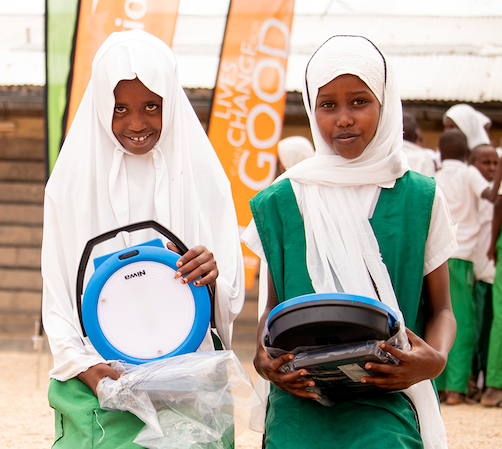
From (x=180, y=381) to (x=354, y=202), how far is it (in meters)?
0.79

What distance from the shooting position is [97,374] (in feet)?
7.00

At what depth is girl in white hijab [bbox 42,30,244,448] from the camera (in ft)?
7.79

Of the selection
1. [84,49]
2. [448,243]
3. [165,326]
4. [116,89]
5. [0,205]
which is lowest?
[0,205]

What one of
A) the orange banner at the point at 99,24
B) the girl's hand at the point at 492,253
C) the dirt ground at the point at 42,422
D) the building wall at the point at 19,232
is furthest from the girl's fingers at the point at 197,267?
the building wall at the point at 19,232

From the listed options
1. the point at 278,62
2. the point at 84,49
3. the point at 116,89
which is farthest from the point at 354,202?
the point at 278,62

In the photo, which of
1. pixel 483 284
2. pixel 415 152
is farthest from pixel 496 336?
pixel 415 152

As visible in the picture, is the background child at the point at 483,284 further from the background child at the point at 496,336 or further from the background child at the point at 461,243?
the background child at the point at 496,336

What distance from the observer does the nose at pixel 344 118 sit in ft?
7.13

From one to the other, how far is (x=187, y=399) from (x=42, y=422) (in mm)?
2916

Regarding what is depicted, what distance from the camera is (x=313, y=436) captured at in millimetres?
2021

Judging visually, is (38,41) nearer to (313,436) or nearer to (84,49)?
(84,49)

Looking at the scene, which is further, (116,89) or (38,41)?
(38,41)

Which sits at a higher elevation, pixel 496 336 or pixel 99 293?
pixel 99 293

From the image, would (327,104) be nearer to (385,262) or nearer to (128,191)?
(385,262)
